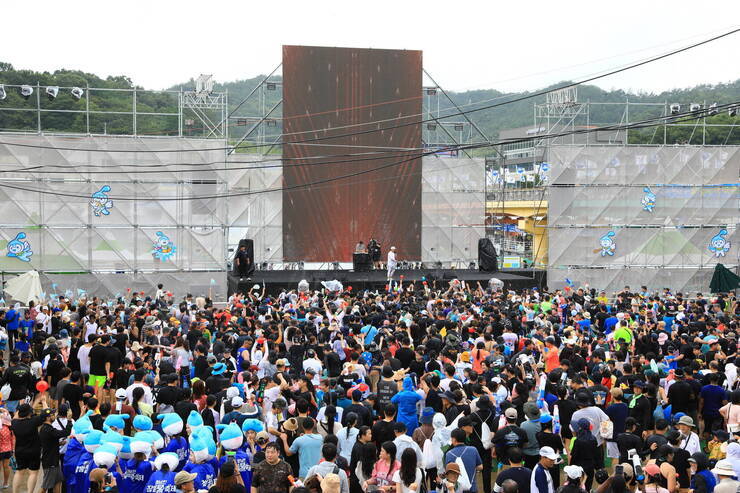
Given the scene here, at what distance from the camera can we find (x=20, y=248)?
22719mm

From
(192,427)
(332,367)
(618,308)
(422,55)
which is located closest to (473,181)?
(422,55)

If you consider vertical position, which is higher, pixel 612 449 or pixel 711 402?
pixel 711 402

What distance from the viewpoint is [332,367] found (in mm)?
10977

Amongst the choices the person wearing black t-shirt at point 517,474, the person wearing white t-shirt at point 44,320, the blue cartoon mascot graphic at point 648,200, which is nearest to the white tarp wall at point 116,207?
the person wearing white t-shirt at point 44,320

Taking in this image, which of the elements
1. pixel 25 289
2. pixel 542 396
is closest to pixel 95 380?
pixel 542 396

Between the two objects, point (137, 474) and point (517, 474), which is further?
point (137, 474)

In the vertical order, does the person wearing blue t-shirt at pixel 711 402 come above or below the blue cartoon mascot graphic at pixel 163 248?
below

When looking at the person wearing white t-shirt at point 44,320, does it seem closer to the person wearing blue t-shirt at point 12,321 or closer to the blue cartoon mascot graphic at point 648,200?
the person wearing blue t-shirt at point 12,321

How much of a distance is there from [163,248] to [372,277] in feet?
21.6

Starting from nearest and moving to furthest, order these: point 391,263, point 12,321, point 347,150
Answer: point 12,321 → point 391,263 → point 347,150

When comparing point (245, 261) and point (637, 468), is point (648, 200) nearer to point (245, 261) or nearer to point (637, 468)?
point (245, 261)

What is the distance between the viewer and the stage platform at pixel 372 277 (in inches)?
931

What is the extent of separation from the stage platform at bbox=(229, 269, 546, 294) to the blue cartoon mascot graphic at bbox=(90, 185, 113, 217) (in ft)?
14.3

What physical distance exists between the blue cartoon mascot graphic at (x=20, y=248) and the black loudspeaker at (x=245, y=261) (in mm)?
6086
